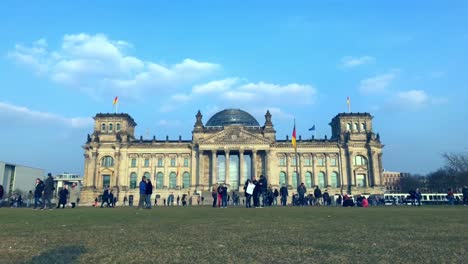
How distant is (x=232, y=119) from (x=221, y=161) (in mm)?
13534

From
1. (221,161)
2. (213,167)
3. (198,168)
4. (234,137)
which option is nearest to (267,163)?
(234,137)

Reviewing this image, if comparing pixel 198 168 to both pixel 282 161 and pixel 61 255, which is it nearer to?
pixel 282 161

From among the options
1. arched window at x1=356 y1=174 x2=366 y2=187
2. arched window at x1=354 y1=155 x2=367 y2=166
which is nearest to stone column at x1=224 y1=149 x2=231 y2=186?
arched window at x1=356 y1=174 x2=366 y2=187

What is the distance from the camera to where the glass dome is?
87238 mm

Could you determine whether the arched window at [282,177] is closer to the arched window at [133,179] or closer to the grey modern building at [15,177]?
the arched window at [133,179]

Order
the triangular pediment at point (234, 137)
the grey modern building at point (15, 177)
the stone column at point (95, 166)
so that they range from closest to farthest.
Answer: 1. the triangular pediment at point (234, 137)
2. the stone column at point (95, 166)
3. the grey modern building at point (15, 177)

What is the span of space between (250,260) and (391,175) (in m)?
178

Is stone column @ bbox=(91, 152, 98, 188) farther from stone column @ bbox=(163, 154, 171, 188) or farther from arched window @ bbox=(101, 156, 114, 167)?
stone column @ bbox=(163, 154, 171, 188)

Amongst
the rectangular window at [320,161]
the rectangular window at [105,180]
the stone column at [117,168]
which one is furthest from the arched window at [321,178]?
the rectangular window at [105,180]

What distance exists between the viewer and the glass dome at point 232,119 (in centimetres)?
8724

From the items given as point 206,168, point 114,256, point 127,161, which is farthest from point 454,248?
point 127,161

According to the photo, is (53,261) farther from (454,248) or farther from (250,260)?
(454,248)

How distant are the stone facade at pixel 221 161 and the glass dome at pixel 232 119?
801 cm

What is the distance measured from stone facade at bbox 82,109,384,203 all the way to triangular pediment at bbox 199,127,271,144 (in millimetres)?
745
